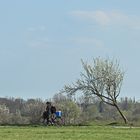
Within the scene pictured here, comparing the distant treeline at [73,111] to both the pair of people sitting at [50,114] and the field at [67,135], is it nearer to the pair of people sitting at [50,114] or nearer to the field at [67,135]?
the pair of people sitting at [50,114]

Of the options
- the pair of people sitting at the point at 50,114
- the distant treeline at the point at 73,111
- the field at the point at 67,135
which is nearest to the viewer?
the field at the point at 67,135

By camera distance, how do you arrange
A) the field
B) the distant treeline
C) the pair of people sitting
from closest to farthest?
1. the field
2. the pair of people sitting
3. the distant treeline

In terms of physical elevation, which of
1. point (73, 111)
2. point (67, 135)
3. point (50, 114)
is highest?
point (73, 111)

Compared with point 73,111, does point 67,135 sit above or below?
below

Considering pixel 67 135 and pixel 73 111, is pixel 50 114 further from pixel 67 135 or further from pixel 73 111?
pixel 73 111

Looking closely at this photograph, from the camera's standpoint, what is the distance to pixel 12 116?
97.4 meters

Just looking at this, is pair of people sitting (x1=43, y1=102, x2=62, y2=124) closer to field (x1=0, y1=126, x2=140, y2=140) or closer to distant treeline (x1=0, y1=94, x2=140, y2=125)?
field (x1=0, y1=126, x2=140, y2=140)

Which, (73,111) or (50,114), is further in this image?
(73,111)

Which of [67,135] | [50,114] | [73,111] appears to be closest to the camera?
[67,135]

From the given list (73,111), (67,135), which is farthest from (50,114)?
(73,111)

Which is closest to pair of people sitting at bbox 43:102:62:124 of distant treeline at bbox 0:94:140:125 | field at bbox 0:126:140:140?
field at bbox 0:126:140:140

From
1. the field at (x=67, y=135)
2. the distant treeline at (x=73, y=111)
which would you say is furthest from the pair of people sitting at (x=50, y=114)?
the distant treeline at (x=73, y=111)

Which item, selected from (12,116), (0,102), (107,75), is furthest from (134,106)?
(107,75)

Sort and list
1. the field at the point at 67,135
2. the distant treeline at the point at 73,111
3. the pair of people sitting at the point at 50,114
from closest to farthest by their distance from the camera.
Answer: the field at the point at 67,135 → the pair of people sitting at the point at 50,114 → the distant treeline at the point at 73,111
